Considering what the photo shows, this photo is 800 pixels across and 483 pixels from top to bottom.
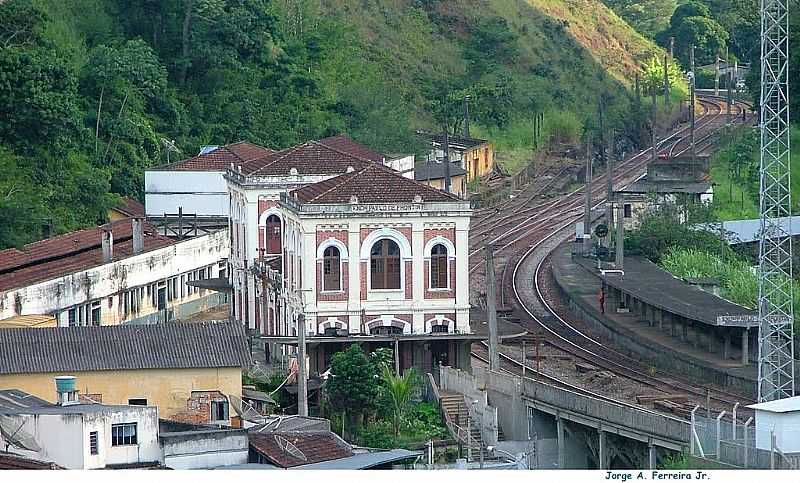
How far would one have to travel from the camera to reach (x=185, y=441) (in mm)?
40438

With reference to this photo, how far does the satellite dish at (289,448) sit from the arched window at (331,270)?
40.5 feet

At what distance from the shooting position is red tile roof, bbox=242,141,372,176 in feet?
198

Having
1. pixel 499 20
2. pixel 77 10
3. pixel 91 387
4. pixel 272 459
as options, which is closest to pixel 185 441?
pixel 272 459

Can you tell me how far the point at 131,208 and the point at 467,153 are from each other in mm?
20965

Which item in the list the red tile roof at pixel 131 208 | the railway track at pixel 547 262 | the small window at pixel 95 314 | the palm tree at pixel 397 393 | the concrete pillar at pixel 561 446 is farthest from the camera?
the red tile roof at pixel 131 208

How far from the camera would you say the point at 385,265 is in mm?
53844

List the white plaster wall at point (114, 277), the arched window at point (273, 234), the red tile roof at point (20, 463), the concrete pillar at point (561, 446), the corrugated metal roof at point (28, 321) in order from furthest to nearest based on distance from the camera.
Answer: the arched window at point (273, 234)
the white plaster wall at point (114, 277)
the corrugated metal roof at point (28, 321)
the concrete pillar at point (561, 446)
the red tile roof at point (20, 463)

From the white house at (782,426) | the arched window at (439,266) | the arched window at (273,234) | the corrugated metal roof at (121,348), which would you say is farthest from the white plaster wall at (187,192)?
the white house at (782,426)

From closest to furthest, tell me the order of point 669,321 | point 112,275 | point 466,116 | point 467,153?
point 669,321, point 112,275, point 467,153, point 466,116

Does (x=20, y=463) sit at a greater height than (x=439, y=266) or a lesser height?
lesser

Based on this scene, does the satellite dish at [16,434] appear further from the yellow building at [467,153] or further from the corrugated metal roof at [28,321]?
the yellow building at [467,153]

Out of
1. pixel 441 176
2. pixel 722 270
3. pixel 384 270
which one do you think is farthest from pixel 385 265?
pixel 441 176

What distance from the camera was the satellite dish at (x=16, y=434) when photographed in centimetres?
4003

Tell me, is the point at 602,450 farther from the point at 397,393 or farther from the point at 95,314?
the point at 95,314
